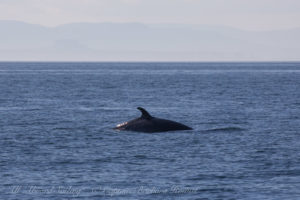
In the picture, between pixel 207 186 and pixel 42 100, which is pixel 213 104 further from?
pixel 207 186

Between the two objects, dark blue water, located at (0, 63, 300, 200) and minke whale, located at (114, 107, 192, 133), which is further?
minke whale, located at (114, 107, 192, 133)

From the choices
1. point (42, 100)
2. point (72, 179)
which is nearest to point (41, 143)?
point (72, 179)

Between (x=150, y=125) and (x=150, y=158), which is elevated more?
(x=150, y=125)

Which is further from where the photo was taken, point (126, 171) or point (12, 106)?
point (12, 106)

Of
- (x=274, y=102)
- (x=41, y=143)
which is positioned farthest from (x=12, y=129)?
(x=274, y=102)

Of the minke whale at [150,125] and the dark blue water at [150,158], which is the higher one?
the minke whale at [150,125]

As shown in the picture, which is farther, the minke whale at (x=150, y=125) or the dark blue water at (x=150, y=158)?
the minke whale at (x=150, y=125)

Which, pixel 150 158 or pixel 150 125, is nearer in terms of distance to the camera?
pixel 150 158

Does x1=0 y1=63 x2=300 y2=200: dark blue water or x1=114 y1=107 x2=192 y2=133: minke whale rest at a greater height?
x1=114 y1=107 x2=192 y2=133: minke whale

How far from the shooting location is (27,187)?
2450 cm

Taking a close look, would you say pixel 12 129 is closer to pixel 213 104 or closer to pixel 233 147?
pixel 233 147

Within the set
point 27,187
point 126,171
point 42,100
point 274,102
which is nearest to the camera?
point 27,187

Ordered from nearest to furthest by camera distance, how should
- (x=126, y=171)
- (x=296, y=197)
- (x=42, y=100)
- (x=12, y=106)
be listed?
(x=296, y=197) < (x=126, y=171) < (x=12, y=106) < (x=42, y=100)

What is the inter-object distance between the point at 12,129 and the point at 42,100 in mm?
29658
